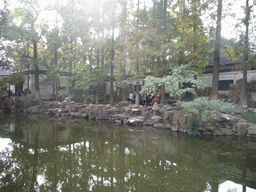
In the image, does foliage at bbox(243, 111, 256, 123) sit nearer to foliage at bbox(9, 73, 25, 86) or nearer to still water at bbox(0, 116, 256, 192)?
still water at bbox(0, 116, 256, 192)

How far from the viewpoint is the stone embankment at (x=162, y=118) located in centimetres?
780

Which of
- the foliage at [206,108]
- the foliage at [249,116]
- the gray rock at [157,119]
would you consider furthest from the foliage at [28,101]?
the foliage at [249,116]

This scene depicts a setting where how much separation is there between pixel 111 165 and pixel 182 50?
7908 mm

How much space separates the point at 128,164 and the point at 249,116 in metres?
6.64

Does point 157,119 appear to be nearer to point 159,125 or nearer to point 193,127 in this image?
point 159,125

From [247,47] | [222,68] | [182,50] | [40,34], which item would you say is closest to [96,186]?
[182,50]

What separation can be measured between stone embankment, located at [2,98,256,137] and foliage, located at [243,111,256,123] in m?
0.18

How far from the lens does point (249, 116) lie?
829 centimetres

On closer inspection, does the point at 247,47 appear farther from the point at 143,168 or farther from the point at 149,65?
the point at 143,168

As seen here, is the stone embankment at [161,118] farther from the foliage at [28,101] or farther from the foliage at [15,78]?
the foliage at [15,78]

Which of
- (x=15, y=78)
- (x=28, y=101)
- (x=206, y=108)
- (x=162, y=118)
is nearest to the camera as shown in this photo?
(x=206, y=108)

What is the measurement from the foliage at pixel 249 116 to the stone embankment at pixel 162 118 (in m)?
0.18

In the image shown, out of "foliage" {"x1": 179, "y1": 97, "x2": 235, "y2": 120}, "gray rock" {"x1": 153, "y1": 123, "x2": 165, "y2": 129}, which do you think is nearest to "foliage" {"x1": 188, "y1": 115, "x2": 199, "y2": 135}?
"foliage" {"x1": 179, "y1": 97, "x2": 235, "y2": 120}

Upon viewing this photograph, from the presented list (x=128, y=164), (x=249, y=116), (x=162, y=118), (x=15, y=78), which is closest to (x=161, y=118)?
(x=162, y=118)
